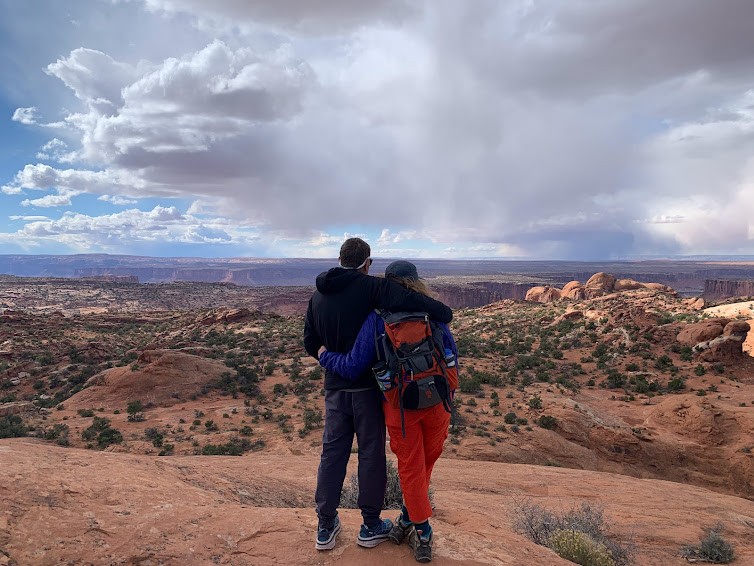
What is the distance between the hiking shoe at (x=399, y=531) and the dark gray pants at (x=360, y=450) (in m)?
0.18

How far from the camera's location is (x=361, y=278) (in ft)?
10.6

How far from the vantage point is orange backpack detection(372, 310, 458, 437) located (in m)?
2.98

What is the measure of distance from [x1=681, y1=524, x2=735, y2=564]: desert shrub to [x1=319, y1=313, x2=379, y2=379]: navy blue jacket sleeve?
4.46 meters

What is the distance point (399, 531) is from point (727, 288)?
387 ft

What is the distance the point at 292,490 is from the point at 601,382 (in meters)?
16.4

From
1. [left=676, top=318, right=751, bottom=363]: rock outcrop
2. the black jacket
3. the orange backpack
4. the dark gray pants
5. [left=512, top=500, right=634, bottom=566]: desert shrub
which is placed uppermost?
the black jacket

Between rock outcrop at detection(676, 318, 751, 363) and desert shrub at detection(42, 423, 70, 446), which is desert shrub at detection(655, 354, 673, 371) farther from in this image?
desert shrub at detection(42, 423, 70, 446)

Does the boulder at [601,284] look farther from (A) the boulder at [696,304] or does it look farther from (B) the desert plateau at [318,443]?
(B) the desert plateau at [318,443]

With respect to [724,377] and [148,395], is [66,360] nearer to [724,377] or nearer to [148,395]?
[148,395]

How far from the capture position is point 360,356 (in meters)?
3.06

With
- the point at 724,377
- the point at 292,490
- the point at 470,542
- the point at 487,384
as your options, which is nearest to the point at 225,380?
the point at 487,384

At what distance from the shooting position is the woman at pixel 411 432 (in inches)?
121

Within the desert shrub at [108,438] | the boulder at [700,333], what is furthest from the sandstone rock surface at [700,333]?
the desert shrub at [108,438]

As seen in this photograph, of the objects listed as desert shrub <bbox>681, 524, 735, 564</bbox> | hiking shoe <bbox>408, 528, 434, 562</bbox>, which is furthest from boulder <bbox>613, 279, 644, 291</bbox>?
hiking shoe <bbox>408, 528, 434, 562</bbox>
